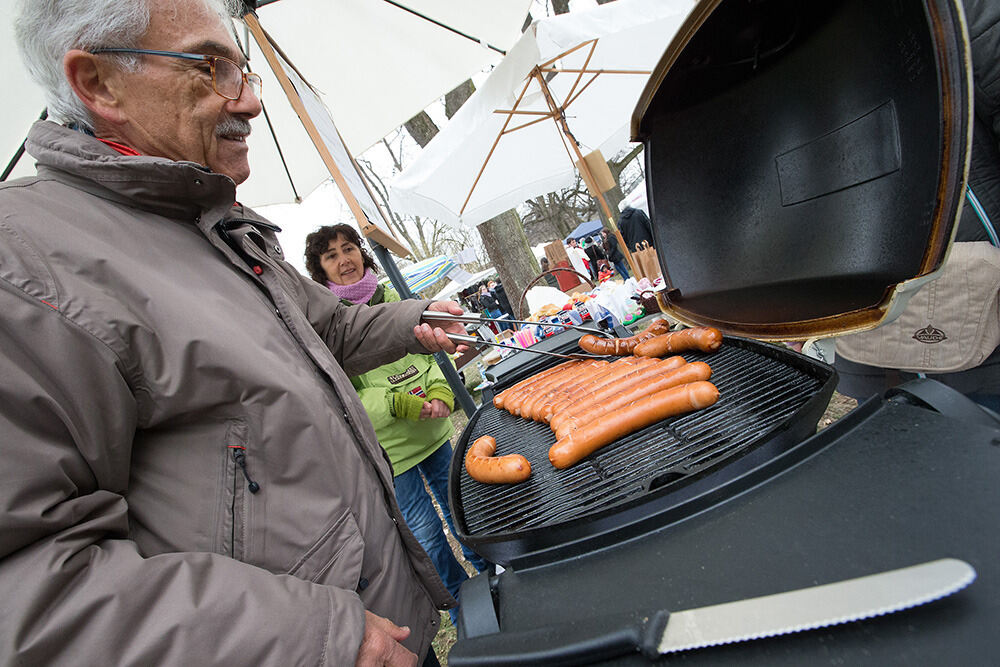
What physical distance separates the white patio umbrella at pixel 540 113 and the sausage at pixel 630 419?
4620 millimetres

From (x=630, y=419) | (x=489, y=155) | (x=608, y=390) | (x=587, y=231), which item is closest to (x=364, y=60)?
(x=489, y=155)

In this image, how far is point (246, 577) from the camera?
1.04m

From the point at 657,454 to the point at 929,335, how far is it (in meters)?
1.56

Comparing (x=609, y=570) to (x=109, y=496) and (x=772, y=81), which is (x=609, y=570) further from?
(x=772, y=81)

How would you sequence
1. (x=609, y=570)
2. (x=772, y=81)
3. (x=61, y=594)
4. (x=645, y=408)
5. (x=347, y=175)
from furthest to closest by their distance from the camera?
(x=347, y=175), (x=772, y=81), (x=645, y=408), (x=609, y=570), (x=61, y=594)

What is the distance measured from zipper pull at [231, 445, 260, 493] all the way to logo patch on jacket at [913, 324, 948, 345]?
9.50 feet

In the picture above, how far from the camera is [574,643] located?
85 cm

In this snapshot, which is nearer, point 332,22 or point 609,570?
point 609,570

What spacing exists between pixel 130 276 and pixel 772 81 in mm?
2567

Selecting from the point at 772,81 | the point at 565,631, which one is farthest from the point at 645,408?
the point at 772,81

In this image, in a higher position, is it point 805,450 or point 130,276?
point 130,276

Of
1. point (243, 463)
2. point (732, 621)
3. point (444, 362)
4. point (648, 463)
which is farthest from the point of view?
point (444, 362)

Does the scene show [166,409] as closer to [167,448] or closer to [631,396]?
[167,448]

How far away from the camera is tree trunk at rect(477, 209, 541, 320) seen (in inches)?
379
